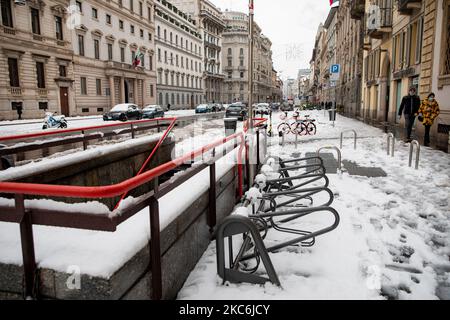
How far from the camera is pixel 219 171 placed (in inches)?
215

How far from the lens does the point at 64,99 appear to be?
3603cm

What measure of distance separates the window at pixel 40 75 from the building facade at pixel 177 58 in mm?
27082

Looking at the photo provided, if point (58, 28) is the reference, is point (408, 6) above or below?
below

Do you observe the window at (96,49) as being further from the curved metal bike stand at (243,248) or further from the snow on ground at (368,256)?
the curved metal bike stand at (243,248)

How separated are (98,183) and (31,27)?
3047 cm

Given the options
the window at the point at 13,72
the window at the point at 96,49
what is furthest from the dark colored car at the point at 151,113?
the window at the point at 96,49

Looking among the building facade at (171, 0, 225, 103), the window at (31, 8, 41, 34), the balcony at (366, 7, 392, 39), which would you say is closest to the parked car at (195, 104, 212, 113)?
the window at (31, 8, 41, 34)

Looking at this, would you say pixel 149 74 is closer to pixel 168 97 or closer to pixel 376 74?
pixel 168 97

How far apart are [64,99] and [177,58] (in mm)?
34009

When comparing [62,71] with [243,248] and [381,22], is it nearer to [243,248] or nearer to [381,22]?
[381,22]

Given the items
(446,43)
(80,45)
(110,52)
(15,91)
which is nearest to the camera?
(446,43)

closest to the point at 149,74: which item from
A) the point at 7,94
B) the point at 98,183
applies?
the point at 7,94

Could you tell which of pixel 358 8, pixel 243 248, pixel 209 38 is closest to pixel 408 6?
pixel 358 8

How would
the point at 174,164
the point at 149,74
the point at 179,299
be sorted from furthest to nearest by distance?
the point at 149,74, the point at 179,299, the point at 174,164
